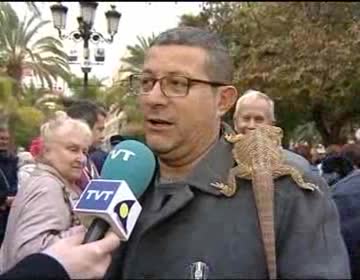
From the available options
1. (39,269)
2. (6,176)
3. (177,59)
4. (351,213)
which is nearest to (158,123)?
(177,59)

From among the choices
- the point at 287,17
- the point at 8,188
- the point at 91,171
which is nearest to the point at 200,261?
the point at 91,171

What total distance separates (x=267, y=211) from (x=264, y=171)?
0.45 ft

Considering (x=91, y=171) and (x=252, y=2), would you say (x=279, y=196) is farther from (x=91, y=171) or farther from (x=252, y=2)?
(x=252, y=2)

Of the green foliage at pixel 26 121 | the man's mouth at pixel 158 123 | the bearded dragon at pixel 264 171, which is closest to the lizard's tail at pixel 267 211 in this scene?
the bearded dragon at pixel 264 171

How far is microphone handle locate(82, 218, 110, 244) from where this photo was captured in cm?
235

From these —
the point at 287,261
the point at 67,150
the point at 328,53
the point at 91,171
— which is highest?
the point at 287,261

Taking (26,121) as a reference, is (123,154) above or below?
above

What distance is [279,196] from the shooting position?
2.50m

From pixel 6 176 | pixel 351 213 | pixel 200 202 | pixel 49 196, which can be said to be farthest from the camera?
pixel 6 176

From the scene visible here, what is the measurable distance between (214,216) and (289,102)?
76.2 feet

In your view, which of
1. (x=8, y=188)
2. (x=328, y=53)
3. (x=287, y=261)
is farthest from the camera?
(x=328, y=53)

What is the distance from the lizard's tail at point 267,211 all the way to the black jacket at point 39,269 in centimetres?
57

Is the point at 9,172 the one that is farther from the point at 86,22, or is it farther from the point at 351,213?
the point at 86,22

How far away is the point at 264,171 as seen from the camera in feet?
8.27
